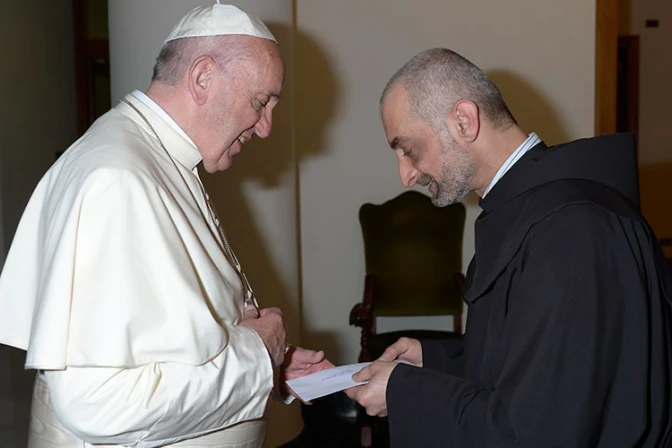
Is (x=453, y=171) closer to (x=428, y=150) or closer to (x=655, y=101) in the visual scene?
(x=428, y=150)

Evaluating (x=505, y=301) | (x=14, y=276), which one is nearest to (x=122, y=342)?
(x=14, y=276)

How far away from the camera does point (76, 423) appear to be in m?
1.61

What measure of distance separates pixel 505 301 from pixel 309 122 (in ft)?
11.3

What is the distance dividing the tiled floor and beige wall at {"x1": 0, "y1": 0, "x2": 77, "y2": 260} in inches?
47.7

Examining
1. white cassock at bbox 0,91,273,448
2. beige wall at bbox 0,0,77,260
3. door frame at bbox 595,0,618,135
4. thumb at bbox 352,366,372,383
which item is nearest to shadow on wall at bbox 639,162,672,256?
door frame at bbox 595,0,618,135

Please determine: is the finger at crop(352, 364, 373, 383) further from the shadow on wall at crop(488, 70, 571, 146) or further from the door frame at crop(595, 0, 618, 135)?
the door frame at crop(595, 0, 618, 135)

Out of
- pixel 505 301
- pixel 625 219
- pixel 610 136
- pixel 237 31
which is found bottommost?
pixel 505 301

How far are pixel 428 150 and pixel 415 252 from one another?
2.82 m

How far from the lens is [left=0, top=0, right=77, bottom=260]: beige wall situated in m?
7.44

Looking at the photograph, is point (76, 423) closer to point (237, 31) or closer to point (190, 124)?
point (190, 124)

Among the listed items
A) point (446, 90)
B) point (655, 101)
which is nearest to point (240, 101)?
point (446, 90)

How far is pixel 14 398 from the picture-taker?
17.5ft

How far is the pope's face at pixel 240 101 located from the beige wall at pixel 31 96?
5886 mm

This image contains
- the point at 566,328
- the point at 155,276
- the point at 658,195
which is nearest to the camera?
the point at 566,328
